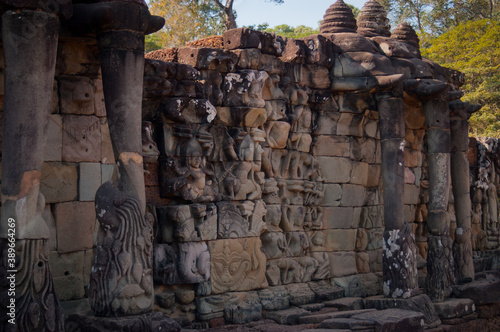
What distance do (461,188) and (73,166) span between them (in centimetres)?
694

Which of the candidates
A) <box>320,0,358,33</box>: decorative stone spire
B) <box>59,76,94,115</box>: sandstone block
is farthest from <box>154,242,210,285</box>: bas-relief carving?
<box>320,0,358,33</box>: decorative stone spire

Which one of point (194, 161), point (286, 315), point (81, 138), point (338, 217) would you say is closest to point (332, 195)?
point (338, 217)

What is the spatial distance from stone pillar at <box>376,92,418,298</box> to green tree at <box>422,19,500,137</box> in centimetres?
999

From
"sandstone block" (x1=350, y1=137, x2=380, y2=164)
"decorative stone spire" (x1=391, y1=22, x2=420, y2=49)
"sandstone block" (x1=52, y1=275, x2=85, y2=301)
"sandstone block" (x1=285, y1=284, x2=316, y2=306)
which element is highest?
"decorative stone spire" (x1=391, y1=22, x2=420, y2=49)

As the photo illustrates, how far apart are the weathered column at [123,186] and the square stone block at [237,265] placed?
1.69 meters

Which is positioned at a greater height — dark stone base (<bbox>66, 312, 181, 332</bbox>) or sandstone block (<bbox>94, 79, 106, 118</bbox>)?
sandstone block (<bbox>94, 79, 106, 118</bbox>)

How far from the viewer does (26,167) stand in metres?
6.00

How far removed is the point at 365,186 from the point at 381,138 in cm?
101

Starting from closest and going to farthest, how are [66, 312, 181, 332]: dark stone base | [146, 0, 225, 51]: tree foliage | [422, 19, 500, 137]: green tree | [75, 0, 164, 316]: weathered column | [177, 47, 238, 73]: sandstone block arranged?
[66, 312, 181, 332]: dark stone base → [75, 0, 164, 316]: weathered column → [177, 47, 238, 73]: sandstone block → [422, 19, 500, 137]: green tree → [146, 0, 225, 51]: tree foliage

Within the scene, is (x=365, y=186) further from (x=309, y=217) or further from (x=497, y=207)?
(x=497, y=207)

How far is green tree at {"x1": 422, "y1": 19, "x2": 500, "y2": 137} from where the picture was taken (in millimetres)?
19812

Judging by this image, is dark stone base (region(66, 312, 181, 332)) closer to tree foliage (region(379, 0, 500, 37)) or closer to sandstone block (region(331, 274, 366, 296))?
sandstone block (region(331, 274, 366, 296))

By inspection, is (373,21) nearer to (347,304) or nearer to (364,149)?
(364,149)

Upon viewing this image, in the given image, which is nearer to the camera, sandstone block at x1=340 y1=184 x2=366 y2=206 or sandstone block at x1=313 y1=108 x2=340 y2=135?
sandstone block at x1=313 y1=108 x2=340 y2=135
